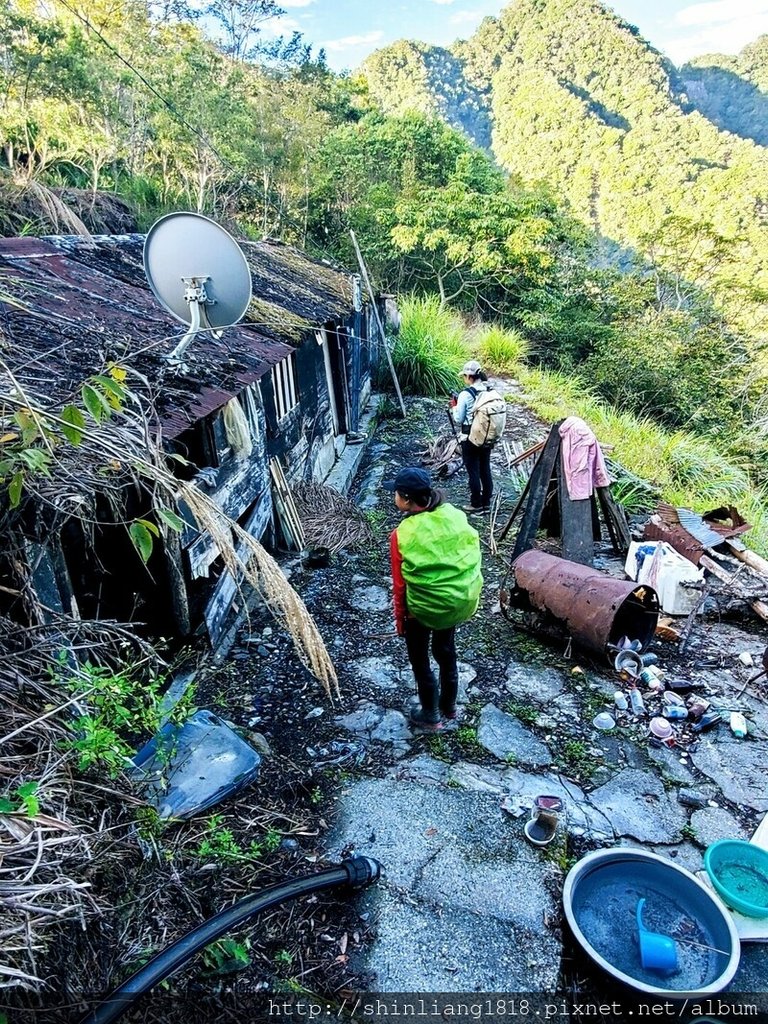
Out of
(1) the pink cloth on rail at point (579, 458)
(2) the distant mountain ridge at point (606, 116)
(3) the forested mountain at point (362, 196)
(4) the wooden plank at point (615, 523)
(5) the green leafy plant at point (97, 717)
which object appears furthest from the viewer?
(2) the distant mountain ridge at point (606, 116)

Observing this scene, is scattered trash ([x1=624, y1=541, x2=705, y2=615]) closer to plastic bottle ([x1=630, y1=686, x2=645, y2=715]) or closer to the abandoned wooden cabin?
plastic bottle ([x1=630, y1=686, x2=645, y2=715])

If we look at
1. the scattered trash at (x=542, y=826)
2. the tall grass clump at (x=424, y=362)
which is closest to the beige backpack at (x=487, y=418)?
the scattered trash at (x=542, y=826)

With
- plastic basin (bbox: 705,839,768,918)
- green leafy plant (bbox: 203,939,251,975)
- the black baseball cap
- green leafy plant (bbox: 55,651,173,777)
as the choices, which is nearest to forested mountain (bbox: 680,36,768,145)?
the black baseball cap

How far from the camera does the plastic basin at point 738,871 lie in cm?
279

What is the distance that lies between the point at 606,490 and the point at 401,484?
3639 millimetres

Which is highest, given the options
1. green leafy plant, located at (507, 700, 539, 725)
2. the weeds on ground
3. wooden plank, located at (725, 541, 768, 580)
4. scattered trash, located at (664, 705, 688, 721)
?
wooden plank, located at (725, 541, 768, 580)

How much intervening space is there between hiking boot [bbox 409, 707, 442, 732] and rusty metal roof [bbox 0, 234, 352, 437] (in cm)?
249

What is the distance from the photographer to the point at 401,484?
3.22 metres

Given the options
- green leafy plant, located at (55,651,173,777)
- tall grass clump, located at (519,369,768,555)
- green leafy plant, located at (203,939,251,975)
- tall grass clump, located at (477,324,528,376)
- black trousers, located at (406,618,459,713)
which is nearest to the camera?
green leafy plant, located at (55,651,173,777)

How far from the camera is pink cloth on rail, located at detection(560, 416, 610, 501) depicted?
568 cm

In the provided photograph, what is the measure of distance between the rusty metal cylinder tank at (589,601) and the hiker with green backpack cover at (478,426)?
2313mm

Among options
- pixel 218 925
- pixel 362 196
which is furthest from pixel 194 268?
pixel 362 196

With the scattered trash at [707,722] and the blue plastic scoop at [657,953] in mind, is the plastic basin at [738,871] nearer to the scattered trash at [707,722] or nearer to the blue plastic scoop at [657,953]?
the blue plastic scoop at [657,953]

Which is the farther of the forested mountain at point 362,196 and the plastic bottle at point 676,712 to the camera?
the forested mountain at point 362,196
